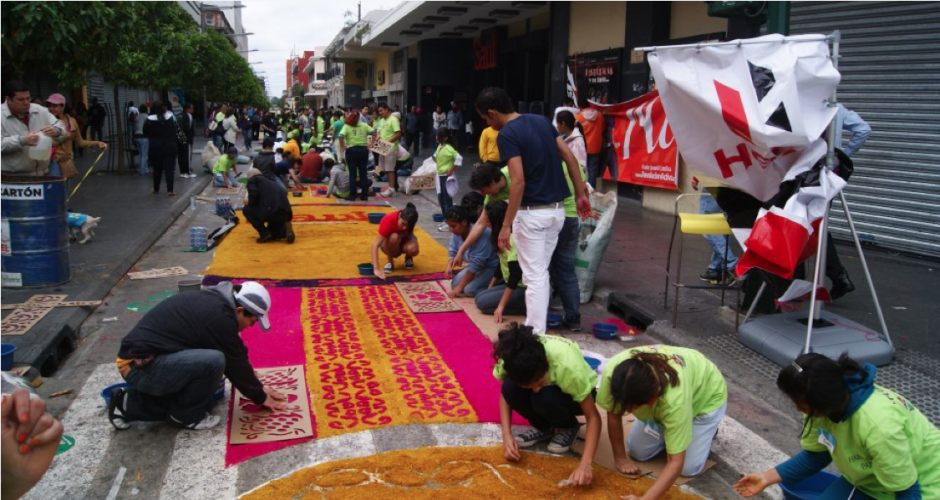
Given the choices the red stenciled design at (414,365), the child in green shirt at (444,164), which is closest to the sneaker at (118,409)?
the red stenciled design at (414,365)

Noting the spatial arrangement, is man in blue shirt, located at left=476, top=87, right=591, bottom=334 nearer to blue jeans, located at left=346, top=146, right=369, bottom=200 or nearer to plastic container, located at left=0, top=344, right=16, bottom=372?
plastic container, located at left=0, top=344, right=16, bottom=372

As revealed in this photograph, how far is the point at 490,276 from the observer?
6926 millimetres

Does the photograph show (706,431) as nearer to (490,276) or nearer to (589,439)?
(589,439)

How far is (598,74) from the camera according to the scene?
13.4m

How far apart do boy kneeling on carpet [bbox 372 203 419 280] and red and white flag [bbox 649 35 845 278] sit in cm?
334

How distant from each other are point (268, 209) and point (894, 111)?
25.7ft

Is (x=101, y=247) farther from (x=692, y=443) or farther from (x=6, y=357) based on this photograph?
(x=692, y=443)

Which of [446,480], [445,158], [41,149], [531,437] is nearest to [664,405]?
[531,437]

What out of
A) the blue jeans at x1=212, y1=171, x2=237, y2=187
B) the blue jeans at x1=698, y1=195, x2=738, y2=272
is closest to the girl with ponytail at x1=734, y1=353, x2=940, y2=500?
the blue jeans at x1=698, y1=195, x2=738, y2=272

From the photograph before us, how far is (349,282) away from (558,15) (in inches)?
381

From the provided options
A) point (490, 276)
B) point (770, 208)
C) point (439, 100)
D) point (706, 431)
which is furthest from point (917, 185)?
point (439, 100)

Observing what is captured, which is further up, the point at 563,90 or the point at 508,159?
the point at 563,90

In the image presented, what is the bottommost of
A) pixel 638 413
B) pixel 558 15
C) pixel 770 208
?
pixel 638 413

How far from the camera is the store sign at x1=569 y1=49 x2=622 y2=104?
12820 mm
